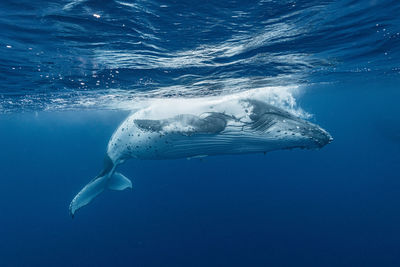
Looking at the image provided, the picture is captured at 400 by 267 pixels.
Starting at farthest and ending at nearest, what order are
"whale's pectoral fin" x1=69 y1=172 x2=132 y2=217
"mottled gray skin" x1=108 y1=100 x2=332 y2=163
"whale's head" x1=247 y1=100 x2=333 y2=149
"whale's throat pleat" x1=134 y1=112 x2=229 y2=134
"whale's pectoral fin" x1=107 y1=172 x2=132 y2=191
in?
"whale's pectoral fin" x1=107 y1=172 x2=132 y2=191 → "whale's pectoral fin" x1=69 y1=172 x2=132 y2=217 → "whale's throat pleat" x1=134 y1=112 x2=229 y2=134 → "mottled gray skin" x1=108 y1=100 x2=332 y2=163 → "whale's head" x1=247 y1=100 x2=333 y2=149

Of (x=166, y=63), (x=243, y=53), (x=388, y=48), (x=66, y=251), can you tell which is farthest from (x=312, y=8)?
(x=66, y=251)

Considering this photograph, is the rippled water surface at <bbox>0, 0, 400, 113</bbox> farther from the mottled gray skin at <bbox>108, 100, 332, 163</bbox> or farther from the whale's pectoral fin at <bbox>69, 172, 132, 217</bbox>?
the whale's pectoral fin at <bbox>69, 172, 132, 217</bbox>

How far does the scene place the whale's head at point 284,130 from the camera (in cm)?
438

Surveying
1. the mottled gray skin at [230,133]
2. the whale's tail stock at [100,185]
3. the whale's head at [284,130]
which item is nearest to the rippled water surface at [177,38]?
the mottled gray skin at [230,133]

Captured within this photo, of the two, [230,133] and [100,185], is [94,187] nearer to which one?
[100,185]

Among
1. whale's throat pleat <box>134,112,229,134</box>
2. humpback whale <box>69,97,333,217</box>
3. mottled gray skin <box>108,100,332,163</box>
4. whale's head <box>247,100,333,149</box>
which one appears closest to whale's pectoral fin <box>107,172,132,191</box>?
humpback whale <box>69,97,333,217</box>

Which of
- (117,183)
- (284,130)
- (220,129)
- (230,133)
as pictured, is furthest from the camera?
(117,183)

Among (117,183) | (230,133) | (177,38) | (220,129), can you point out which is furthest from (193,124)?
(117,183)

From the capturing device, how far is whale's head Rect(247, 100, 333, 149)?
4379 mm

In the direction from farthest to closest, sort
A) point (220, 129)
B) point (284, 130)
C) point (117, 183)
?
point (117, 183) < point (220, 129) < point (284, 130)

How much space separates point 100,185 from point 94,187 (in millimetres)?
255

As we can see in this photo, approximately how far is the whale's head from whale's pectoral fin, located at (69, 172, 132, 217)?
6297 millimetres

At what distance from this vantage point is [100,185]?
29.3ft

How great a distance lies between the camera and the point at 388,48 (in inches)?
489
